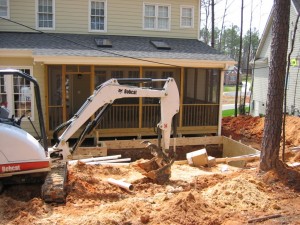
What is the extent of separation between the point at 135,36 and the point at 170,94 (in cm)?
957

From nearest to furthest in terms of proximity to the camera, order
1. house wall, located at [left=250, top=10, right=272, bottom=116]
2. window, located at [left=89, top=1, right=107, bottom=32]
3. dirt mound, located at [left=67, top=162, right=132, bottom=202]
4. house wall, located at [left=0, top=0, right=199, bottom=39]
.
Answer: dirt mound, located at [left=67, top=162, right=132, bottom=202] → house wall, located at [left=0, top=0, right=199, bottom=39] → window, located at [left=89, top=1, right=107, bottom=32] → house wall, located at [left=250, top=10, right=272, bottom=116]

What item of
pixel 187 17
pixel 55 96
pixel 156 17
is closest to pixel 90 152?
pixel 55 96

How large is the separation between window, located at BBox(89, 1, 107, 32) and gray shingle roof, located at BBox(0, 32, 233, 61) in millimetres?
491

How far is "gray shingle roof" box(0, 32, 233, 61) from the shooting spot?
13711 millimetres

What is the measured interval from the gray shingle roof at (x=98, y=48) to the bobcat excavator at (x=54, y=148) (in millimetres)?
Result: 5826

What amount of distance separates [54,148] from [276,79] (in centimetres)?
522

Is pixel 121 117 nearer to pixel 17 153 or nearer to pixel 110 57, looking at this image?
pixel 110 57

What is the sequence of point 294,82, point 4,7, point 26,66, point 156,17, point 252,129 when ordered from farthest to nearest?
point 294,82 → point 252,129 → point 156,17 → point 4,7 → point 26,66

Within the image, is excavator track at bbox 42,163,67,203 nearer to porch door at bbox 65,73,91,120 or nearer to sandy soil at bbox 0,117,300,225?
sandy soil at bbox 0,117,300,225

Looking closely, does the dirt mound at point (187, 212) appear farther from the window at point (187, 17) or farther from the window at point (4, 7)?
the window at point (187, 17)

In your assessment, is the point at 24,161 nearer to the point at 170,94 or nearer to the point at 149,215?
the point at 149,215

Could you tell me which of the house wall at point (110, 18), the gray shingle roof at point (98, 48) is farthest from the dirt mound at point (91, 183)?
the house wall at point (110, 18)

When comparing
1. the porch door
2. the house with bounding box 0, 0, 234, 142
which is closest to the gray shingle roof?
the house with bounding box 0, 0, 234, 142

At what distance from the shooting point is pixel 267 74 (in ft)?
80.9
